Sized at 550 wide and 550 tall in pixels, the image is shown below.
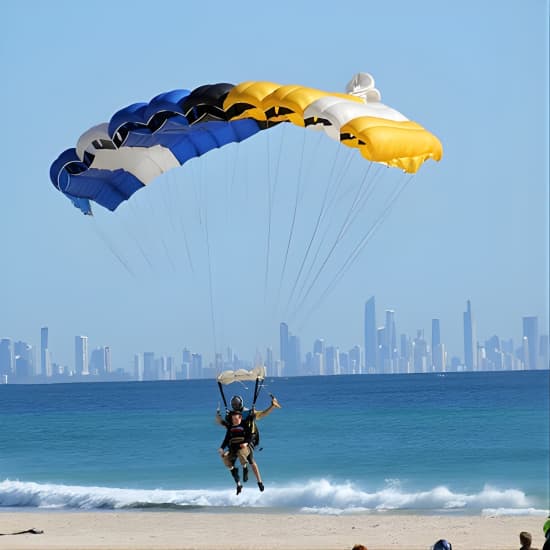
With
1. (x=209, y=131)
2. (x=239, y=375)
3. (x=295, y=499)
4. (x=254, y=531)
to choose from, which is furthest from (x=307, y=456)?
(x=239, y=375)

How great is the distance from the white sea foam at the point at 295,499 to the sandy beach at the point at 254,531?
2019 millimetres

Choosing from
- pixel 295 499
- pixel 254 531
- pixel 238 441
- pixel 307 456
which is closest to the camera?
pixel 238 441

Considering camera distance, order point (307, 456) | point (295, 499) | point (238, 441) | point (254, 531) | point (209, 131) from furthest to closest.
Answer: point (307, 456)
point (295, 499)
point (254, 531)
point (209, 131)
point (238, 441)

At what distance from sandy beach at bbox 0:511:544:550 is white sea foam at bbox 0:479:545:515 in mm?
2019

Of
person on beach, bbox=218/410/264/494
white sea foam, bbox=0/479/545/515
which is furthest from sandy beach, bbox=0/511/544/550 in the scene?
person on beach, bbox=218/410/264/494

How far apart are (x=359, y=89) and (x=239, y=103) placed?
1485 mm

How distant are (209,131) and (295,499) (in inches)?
591

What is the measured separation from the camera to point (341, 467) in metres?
38.5

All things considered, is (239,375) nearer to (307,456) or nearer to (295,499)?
(295,499)

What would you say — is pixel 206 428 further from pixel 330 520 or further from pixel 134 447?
pixel 330 520

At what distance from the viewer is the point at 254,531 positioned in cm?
2292

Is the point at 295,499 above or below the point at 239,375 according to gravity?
below

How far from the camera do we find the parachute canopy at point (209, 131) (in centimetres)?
1356

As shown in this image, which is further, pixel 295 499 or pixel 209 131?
pixel 295 499
